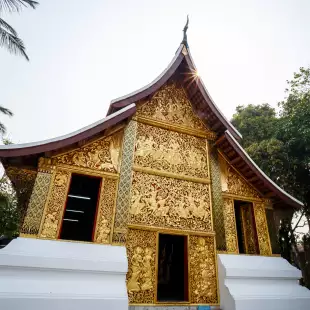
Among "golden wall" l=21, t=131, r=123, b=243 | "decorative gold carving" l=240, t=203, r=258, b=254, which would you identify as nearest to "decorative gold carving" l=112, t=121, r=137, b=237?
"golden wall" l=21, t=131, r=123, b=243

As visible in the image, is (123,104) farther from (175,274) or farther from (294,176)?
(294,176)

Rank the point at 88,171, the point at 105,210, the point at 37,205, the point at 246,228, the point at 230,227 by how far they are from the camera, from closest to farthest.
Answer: the point at 37,205
the point at 105,210
the point at 88,171
the point at 230,227
the point at 246,228

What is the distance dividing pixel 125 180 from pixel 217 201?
2.43 metres

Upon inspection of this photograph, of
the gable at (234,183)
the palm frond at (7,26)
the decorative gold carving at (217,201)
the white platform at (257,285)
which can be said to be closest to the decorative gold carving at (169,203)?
the decorative gold carving at (217,201)

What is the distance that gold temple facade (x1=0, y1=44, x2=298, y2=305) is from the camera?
448 cm

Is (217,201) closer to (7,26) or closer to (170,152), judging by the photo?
(170,152)

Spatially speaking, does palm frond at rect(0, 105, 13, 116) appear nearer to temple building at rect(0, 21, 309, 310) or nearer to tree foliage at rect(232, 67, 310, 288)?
temple building at rect(0, 21, 309, 310)

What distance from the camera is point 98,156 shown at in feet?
16.6

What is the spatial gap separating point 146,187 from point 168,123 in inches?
76.8

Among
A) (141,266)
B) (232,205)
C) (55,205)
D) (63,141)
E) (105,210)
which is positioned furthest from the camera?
(232,205)

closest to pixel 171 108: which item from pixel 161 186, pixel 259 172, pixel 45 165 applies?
pixel 161 186

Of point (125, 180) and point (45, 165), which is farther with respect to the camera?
point (125, 180)

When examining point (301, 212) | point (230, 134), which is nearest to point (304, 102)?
point (301, 212)

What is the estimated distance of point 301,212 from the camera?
42.3 feet
